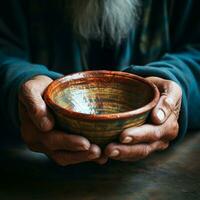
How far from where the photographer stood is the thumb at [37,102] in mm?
782

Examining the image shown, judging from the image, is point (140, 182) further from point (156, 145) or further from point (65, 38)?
point (65, 38)

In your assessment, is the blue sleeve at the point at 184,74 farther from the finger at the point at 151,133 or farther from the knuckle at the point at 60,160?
the knuckle at the point at 60,160

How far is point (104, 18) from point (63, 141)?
368mm

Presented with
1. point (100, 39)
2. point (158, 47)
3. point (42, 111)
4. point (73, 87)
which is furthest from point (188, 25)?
point (42, 111)

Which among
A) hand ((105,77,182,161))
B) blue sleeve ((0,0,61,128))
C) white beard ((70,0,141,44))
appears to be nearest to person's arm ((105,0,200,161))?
hand ((105,77,182,161))

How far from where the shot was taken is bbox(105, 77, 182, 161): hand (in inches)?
30.0

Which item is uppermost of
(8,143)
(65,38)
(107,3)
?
(107,3)

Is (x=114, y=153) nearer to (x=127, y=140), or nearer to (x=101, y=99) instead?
(x=127, y=140)

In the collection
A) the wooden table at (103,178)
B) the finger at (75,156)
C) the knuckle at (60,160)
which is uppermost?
the finger at (75,156)

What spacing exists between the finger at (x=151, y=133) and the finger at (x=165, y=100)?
0.02 metres

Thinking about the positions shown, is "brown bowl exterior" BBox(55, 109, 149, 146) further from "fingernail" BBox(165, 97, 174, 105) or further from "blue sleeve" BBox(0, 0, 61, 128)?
"blue sleeve" BBox(0, 0, 61, 128)

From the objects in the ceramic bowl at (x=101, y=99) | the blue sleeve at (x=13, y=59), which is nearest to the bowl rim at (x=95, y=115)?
the ceramic bowl at (x=101, y=99)

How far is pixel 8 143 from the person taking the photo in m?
0.95

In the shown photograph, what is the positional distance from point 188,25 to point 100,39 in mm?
207
